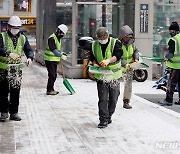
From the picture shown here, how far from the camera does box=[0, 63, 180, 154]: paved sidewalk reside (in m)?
7.29

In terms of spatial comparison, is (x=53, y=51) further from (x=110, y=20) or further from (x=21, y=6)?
(x=21, y=6)

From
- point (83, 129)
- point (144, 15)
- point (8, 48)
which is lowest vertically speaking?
point (83, 129)

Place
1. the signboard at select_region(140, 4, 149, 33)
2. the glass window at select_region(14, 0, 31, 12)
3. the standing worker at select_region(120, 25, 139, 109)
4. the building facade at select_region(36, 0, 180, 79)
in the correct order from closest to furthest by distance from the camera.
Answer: the standing worker at select_region(120, 25, 139, 109)
the building facade at select_region(36, 0, 180, 79)
the signboard at select_region(140, 4, 149, 33)
the glass window at select_region(14, 0, 31, 12)

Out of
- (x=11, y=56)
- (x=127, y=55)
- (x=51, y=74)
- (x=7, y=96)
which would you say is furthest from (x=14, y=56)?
(x=51, y=74)

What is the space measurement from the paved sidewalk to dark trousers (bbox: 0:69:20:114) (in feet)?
0.90

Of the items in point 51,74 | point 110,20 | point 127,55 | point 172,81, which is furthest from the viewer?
point 110,20

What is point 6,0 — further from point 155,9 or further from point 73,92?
point 73,92

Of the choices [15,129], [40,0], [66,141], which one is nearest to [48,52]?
[15,129]

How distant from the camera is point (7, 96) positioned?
30.3 feet

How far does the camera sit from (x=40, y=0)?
81.4 feet

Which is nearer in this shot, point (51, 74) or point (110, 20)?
point (51, 74)

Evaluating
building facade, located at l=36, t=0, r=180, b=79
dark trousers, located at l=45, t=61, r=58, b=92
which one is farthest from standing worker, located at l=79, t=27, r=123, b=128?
building facade, located at l=36, t=0, r=180, b=79

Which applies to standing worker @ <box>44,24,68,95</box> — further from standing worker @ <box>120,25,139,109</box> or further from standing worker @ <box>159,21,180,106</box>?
standing worker @ <box>159,21,180,106</box>

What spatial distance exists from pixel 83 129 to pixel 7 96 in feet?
5.36
